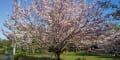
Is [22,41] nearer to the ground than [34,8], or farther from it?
nearer to the ground

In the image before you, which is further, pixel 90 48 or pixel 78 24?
pixel 90 48

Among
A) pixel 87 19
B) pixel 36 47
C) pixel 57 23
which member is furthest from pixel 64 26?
pixel 36 47

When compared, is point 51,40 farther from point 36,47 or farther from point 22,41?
point 22,41

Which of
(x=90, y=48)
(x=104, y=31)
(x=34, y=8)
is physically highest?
(x=34, y=8)

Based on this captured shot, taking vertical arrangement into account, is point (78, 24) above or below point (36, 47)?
above

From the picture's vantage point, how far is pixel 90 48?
1405 cm

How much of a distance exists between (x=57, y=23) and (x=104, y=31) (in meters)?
2.68

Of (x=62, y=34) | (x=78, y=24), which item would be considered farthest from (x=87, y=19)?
(x=62, y=34)

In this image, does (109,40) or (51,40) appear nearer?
(51,40)

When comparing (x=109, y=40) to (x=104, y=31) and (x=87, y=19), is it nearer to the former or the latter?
(x=104, y=31)

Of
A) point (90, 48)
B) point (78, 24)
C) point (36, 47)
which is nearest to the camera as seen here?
point (78, 24)

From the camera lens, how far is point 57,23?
12344 mm

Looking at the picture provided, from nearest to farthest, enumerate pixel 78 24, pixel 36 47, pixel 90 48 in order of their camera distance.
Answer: pixel 78 24 → pixel 36 47 → pixel 90 48

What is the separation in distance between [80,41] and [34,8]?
3.13 m
